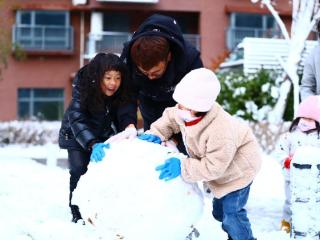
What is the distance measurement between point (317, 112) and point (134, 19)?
1853 cm

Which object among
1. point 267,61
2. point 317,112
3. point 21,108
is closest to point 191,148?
point 317,112

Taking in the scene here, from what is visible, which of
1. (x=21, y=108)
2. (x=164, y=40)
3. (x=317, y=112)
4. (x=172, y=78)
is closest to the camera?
(x=164, y=40)

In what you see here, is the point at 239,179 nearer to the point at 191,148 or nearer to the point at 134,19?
the point at 191,148

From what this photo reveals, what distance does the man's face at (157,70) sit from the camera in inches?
150

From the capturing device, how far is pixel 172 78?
→ 13.7 feet

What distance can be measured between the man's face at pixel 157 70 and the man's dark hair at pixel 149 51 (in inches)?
1.4

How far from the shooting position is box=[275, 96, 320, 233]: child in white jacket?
4586 millimetres

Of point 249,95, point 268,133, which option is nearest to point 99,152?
point 268,133

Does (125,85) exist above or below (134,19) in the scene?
below

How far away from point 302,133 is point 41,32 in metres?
18.1

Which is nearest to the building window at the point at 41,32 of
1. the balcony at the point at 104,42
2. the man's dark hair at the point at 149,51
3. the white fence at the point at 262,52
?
the balcony at the point at 104,42

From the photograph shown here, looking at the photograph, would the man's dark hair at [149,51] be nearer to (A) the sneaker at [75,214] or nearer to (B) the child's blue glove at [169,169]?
(B) the child's blue glove at [169,169]

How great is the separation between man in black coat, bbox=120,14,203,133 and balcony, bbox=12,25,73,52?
57.8ft

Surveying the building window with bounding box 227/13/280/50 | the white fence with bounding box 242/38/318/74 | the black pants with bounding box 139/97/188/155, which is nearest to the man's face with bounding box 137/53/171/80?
the black pants with bounding box 139/97/188/155
